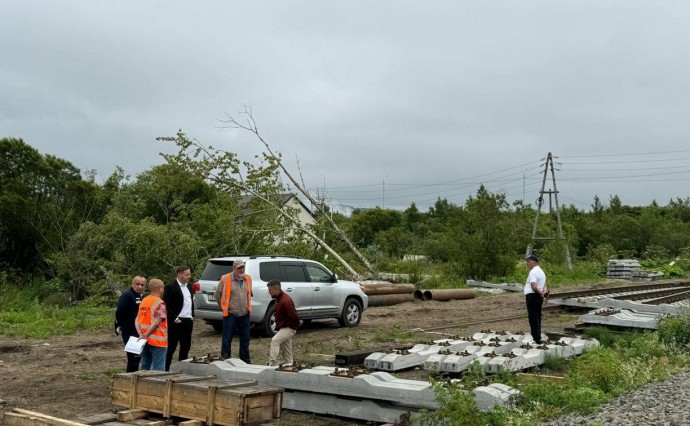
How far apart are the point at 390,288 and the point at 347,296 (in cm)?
714

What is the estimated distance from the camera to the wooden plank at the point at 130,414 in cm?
729

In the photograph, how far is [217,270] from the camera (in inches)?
634

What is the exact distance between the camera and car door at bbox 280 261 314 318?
1645 centimetres

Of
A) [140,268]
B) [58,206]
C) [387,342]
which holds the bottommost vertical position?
[387,342]

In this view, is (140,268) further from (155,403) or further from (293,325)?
(155,403)

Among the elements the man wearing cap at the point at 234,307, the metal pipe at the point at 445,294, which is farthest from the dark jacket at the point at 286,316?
the metal pipe at the point at 445,294

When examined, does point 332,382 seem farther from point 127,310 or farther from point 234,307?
point 234,307

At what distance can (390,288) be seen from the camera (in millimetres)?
24750

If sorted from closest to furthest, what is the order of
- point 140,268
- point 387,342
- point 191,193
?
point 387,342 → point 140,268 → point 191,193

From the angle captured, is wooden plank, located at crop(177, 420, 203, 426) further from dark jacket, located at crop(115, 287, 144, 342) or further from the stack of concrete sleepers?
dark jacket, located at crop(115, 287, 144, 342)

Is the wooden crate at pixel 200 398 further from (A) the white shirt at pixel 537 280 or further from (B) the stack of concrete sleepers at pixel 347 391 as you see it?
→ (A) the white shirt at pixel 537 280

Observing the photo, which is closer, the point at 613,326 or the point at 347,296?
the point at 613,326

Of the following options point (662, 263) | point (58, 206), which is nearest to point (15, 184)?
point (58, 206)

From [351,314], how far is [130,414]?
10.9 meters
